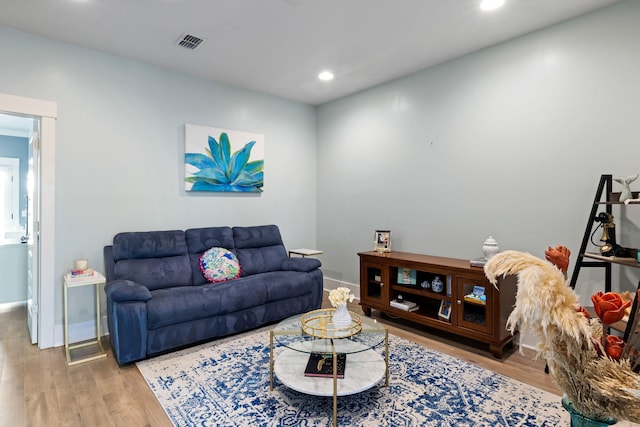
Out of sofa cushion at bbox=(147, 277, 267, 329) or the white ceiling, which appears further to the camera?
sofa cushion at bbox=(147, 277, 267, 329)

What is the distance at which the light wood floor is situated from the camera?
2.01 m

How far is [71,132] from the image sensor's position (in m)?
3.12

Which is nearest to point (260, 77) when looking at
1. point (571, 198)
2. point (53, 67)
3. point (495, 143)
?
point (53, 67)

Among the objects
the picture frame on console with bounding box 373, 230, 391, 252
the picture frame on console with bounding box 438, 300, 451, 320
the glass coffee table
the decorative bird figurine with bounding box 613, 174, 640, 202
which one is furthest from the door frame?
the decorative bird figurine with bounding box 613, 174, 640, 202

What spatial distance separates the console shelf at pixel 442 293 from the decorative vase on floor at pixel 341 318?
1.18 m

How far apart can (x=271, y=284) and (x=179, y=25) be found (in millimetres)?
2432

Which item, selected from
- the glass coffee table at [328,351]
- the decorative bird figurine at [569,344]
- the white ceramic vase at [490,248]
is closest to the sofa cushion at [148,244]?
the glass coffee table at [328,351]

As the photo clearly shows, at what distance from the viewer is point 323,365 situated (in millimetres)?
2203

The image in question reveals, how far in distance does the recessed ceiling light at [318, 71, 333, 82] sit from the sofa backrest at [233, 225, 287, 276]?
6.29 feet

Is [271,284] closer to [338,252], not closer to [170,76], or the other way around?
[338,252]

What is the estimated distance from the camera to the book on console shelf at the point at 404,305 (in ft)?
11.2

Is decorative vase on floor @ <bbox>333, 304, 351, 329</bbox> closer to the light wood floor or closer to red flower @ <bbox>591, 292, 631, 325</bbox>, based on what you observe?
the light wood floor

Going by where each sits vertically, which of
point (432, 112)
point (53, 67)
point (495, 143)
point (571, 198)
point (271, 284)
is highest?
point (53, 67)

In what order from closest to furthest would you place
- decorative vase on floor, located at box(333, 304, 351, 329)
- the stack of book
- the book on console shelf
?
decorative vase on floor, located at box(333, 304, 351, 329) → the stack of book → the book on console shelf
